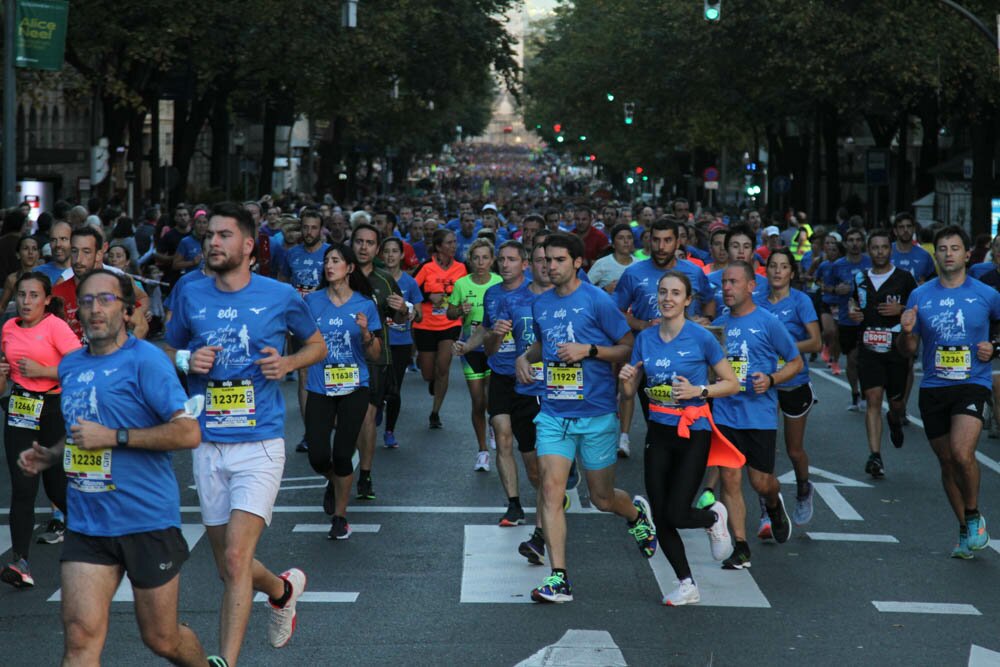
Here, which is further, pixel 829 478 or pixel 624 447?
pixel 624 447

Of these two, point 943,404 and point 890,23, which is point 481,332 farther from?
point 890,23

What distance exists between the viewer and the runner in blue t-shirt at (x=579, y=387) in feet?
29.2

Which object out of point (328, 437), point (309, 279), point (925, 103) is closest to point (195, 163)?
point (925, 103)

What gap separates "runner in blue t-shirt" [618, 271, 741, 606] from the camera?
8641mm

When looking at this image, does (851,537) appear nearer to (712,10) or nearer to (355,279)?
(355,279)

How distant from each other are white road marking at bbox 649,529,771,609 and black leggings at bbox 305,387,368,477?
1894 mm

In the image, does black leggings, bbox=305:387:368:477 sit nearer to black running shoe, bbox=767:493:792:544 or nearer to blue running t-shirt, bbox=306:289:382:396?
blue running t-shirt, bbox=306:289:382:396

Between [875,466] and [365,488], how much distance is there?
3.81 meters

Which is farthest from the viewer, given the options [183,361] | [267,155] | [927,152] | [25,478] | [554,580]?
[267,155]

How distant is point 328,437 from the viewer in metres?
10.4

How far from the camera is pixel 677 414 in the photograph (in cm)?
Result: 866

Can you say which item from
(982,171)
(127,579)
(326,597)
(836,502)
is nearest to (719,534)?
(326,597)

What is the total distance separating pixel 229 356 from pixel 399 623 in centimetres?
167

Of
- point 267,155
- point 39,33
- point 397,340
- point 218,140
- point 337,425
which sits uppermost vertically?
point 39,33
